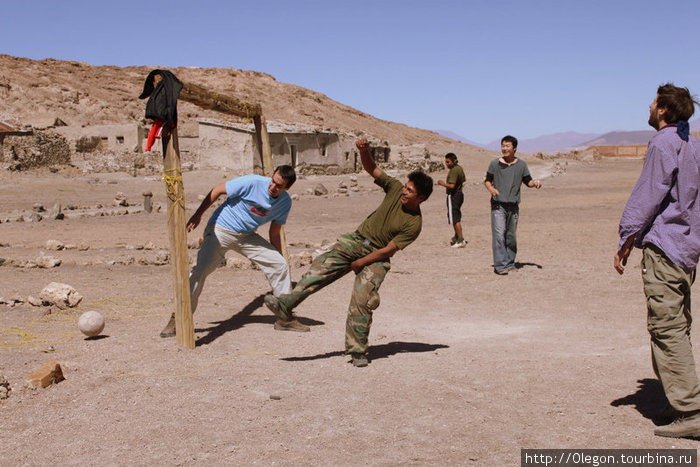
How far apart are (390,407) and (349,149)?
36302 mm

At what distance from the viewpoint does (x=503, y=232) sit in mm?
10109

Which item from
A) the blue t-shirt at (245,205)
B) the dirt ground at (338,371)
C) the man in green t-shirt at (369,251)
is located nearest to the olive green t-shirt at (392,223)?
the man in green t-shirt at (369,251)

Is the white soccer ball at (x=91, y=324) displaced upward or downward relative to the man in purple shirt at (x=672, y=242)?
downward

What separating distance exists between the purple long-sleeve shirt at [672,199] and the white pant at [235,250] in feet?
12.5

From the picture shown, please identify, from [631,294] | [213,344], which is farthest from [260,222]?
[631,294]

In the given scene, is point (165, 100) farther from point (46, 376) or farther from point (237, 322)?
point (237, 322)

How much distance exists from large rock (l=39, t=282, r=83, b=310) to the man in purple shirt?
20.6 ft

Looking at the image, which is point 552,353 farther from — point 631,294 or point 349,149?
point 349,149

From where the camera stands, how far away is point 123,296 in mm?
8773

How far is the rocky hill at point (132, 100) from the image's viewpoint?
58.7 m

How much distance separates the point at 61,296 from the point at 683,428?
261 inches

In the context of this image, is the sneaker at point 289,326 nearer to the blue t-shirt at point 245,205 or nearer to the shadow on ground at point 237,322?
the shadow on ground at point 237,322

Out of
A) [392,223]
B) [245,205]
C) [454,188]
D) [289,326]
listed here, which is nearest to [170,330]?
[289,326]

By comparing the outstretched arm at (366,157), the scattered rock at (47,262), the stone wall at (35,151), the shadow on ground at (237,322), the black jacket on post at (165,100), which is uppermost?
the stone wall at (35,151)
